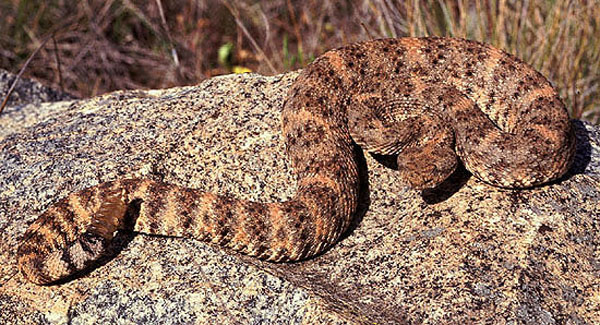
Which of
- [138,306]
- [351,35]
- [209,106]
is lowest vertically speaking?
[351,35]

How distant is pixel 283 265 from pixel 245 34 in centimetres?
560

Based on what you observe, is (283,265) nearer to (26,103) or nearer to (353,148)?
(353,148)

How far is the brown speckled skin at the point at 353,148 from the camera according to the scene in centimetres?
517

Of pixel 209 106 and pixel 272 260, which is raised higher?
pixel 209 106

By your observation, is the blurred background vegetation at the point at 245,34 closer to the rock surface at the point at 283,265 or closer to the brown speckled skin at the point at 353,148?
the brown speckled skin at the point at 353,148

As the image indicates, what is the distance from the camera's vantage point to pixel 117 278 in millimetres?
5020

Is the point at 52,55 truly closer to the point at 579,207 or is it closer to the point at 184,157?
the point at 184,157

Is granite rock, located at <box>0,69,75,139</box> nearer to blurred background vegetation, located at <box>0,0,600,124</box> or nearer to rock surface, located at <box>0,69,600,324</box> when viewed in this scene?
blurred background vegetation, located at <box>0,0,600,124</box>

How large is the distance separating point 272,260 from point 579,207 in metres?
2.56

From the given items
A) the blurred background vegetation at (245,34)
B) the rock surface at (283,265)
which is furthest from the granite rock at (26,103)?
the rock surface at (283,265)

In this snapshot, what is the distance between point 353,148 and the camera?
20.0ft

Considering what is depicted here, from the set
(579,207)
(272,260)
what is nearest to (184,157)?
(272,260)

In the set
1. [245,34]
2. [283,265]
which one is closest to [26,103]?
[245,34]

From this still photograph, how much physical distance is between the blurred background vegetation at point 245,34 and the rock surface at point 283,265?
2397 mm
